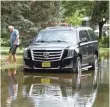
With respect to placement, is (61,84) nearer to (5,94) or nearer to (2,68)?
(5,94)

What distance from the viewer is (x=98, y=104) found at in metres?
9.41

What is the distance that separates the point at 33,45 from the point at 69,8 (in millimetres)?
30095

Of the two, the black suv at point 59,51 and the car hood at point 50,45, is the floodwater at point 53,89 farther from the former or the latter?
the car hood at point 50,45

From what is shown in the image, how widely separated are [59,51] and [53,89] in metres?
3.94

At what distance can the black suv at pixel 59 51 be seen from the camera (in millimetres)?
15508

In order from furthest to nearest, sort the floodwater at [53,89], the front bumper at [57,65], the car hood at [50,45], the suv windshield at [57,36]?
1. the suv windshield at [57,36]
2. the car hood at [50,45]
3. the front bumper at [57,65]
4. the floodwater at [53,89]

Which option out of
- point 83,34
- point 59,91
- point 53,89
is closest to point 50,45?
point 83,34

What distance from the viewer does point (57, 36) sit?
16.7m

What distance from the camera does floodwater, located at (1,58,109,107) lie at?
9602 mm

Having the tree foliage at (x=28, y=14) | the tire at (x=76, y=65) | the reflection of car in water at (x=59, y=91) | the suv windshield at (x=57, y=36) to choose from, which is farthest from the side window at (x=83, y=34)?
the tree foliage at (x=28, y=14)

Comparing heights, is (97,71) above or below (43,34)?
below

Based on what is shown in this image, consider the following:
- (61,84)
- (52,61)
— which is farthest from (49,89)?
(52,61)

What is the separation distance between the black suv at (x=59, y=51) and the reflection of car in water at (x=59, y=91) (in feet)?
2.15

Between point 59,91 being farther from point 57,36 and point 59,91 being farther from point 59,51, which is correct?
point 57,36
